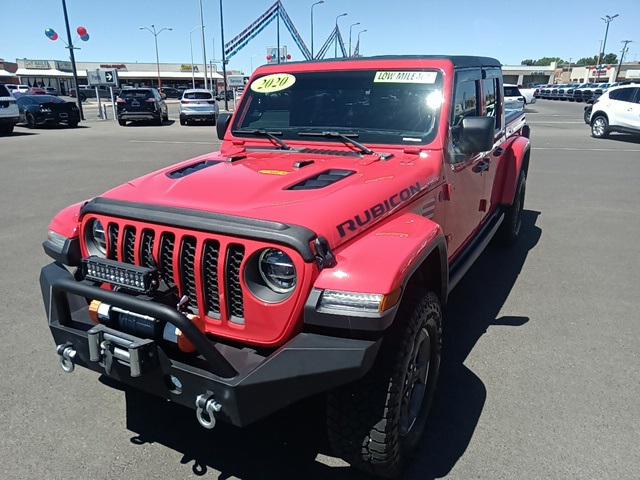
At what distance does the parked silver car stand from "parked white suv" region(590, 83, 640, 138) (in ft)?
52.5

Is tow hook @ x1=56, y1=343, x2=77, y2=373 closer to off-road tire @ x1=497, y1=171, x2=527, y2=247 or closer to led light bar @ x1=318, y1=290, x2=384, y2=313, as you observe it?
led light bar @ x1=318, y1=290, x2=384, y2=313

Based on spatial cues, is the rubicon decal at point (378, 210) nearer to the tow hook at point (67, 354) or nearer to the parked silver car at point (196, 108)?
the tow hook at point (67, 354)

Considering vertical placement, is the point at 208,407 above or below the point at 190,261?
below

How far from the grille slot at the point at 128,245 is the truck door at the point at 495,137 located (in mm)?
2947

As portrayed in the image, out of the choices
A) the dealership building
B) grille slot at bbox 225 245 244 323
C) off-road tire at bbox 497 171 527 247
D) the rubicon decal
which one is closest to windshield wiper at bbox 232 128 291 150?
the rubicon decal

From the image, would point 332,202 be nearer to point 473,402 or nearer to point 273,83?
point 473,402

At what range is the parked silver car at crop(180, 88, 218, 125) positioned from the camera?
24.0 meters

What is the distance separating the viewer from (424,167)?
10.3 feet

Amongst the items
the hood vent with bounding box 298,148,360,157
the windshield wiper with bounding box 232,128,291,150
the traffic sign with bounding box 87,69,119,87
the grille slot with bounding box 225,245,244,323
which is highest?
the traffic sign with bounding box 87,69,119,87

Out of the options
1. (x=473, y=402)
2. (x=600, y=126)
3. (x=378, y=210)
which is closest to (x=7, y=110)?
(x=378, y=210)

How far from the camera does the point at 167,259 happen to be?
2344 millimetres

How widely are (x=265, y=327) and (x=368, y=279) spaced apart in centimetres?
50

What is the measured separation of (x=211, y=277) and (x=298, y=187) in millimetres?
706

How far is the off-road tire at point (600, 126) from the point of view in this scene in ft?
56.8
